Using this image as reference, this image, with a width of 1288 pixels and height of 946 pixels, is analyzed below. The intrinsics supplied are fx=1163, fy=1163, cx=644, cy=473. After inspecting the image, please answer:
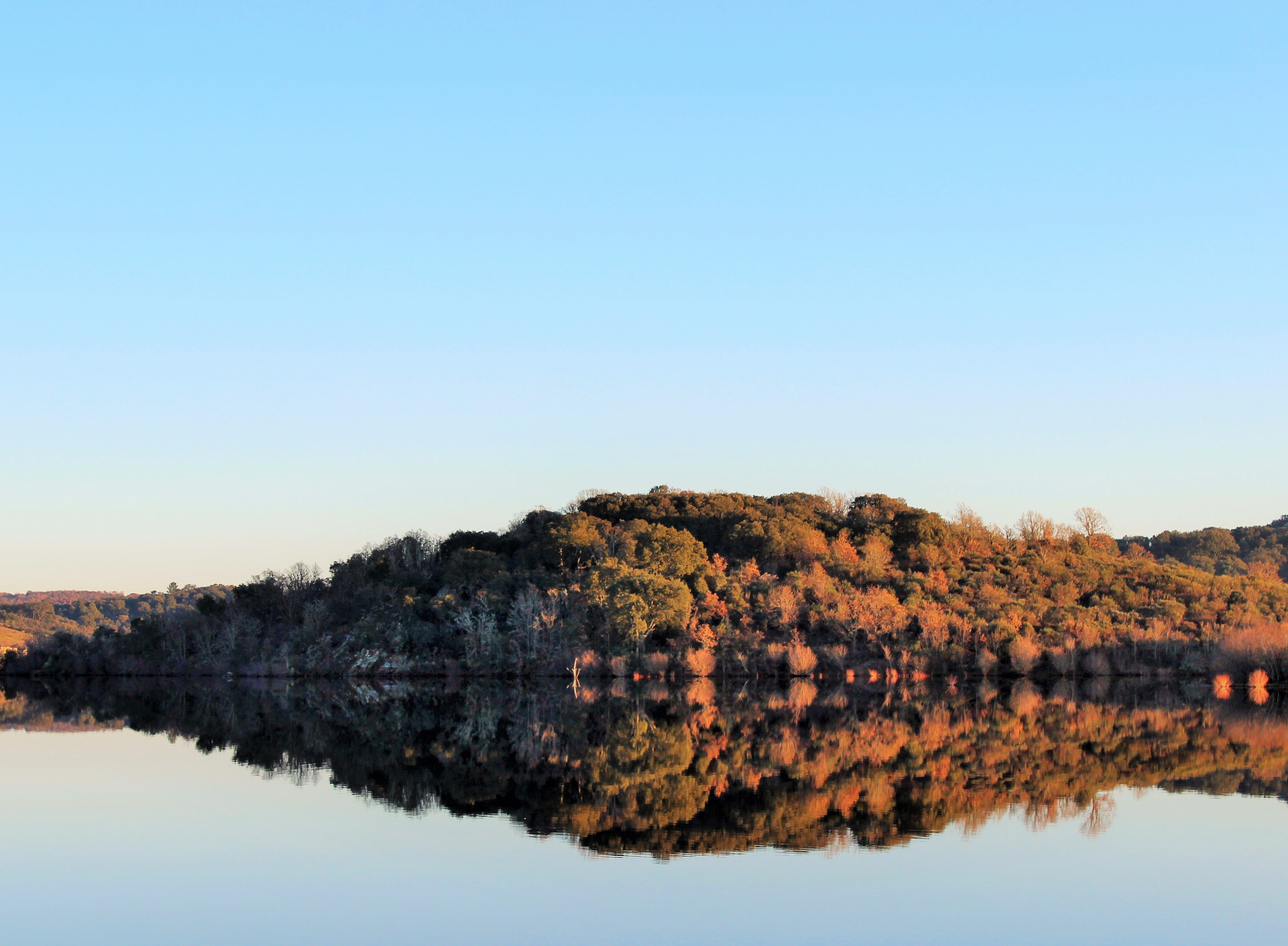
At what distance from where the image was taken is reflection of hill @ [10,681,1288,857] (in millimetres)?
21781

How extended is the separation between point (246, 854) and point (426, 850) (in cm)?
302

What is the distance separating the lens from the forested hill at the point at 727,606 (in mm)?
74500

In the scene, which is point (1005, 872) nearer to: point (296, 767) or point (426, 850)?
point (426, 850)

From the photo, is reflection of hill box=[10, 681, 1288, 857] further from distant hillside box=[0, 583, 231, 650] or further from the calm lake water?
distant hillside box=[0, 583, 231, 650]

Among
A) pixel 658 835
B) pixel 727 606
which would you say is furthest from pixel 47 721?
pixel 727 606

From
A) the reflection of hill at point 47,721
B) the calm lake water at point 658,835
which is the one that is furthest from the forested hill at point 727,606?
the calm lake water at point 658,835

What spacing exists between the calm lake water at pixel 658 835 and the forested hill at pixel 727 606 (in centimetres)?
3432

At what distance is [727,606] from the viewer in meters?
80.7

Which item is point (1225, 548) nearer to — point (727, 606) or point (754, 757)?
point (727, 606)

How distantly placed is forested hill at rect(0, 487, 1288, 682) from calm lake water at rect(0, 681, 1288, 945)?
34322mm

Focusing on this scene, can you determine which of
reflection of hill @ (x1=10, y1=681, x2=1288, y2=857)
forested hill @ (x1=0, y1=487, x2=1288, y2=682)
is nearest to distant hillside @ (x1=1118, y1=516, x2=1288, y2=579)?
forested hill @ (x1=0, y1=487, x2=1288, y2=682)

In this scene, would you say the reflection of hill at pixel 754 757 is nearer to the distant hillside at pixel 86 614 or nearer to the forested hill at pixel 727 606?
the forested hill at pixel 727 606

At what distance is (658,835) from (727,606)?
199ft

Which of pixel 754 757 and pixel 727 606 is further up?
pixel 727 606
